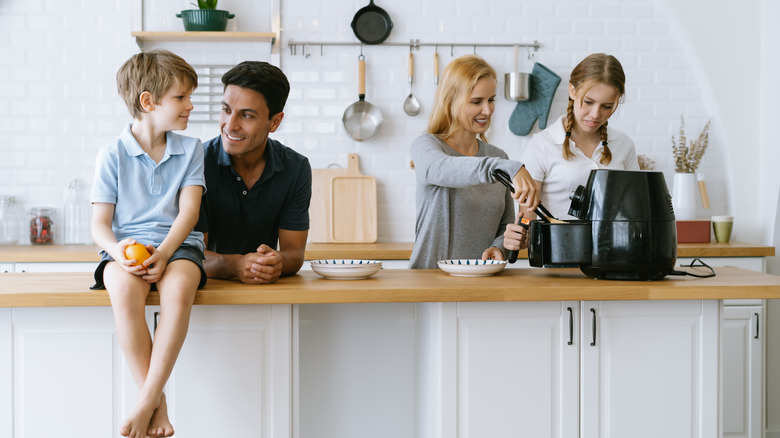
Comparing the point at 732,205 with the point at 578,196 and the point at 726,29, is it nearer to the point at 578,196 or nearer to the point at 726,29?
the point at 726,29

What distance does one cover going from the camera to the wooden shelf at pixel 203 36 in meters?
3.86

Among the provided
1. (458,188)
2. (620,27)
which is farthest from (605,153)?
(620,27)

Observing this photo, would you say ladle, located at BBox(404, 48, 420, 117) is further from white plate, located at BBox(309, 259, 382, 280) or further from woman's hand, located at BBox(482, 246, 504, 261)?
white plate, located at BBox(309, 259, 382, 280)

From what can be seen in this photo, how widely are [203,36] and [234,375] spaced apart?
2.45 metres

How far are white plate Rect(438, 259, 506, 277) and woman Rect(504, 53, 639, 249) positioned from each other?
0.33 meters

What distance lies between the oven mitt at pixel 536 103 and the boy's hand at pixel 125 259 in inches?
110

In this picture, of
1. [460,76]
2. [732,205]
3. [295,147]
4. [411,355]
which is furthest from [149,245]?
[732,205]

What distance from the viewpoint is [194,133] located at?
409 cm

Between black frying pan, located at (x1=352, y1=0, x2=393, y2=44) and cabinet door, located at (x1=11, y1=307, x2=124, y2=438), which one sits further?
black frying pan, located at (x1=352, y1=0, x2=393, y2=44)

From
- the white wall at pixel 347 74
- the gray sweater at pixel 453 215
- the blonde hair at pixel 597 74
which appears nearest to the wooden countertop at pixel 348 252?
the white wall at pixel 347 74

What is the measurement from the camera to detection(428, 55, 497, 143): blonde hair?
7.97ft

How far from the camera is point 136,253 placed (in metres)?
1.79

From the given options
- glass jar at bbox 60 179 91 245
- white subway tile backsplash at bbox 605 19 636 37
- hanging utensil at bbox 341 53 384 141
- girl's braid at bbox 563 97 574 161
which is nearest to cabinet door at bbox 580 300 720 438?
girl's braid at bbox 563 97 574 161

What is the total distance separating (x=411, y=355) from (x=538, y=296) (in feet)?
1.79
